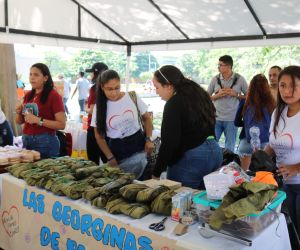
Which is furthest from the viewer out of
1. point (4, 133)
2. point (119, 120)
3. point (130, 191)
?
point (4, 133)

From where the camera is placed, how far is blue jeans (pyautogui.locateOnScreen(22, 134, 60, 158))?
107 inches

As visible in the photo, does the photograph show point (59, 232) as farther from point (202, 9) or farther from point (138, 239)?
point (202, 9)

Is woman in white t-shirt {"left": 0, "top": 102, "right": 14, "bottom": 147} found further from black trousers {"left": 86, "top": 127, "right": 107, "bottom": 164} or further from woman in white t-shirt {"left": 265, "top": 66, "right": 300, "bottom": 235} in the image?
woman in white t-shirt {"left": 265, "top": 66, "right": 300, "bottom": 235}

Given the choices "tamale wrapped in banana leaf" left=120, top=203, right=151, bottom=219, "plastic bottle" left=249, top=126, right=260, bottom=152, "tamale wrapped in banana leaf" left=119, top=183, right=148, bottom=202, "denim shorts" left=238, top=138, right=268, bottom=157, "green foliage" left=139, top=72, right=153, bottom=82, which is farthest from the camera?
"green foliage" left=139, top=72, right=153, bottom=82

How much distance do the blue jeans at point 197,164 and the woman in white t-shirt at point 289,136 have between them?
1.16 feet

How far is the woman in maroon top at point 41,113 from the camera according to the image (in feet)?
8.63

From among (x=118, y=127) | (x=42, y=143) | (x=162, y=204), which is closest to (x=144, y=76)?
(x=42, y=143)

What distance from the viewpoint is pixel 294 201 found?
1.97 m

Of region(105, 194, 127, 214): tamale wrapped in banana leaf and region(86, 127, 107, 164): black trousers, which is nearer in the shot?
region(105, 194, 127, 214): tamale wrapped in banana leaf

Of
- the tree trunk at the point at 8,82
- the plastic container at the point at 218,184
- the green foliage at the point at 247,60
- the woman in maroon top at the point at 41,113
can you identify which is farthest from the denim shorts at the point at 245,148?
the green foliage at the point at 247,60

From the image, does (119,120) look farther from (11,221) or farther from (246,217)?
(246,217)

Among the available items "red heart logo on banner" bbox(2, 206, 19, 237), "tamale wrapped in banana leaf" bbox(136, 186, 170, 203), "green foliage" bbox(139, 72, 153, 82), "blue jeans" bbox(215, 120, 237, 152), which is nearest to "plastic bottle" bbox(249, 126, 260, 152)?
"blue jeans" bbox(215, 120, 237, 152)

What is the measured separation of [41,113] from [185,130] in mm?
1279

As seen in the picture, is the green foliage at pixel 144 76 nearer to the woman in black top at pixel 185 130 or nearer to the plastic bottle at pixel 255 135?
the plastic bottle at pixel 255 135
